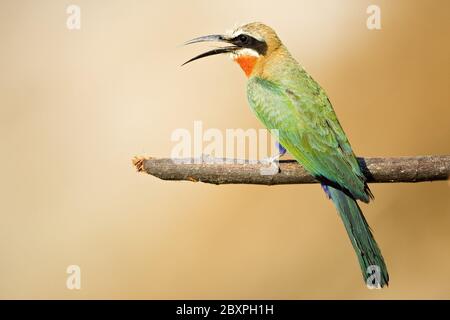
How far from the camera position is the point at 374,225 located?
4133mm

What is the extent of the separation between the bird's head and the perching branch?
2.36ft

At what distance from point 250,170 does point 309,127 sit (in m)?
0.40

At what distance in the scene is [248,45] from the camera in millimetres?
3150

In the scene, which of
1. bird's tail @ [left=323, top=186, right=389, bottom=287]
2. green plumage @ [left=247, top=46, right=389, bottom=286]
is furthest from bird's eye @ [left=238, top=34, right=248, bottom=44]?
bird's tail @ [left=323, top=186, right=389, bottom=287]

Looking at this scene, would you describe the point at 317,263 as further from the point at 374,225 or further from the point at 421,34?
the point at 421,34

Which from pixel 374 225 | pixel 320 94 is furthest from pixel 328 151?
pixel 374 225

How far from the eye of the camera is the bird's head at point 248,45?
3119mm

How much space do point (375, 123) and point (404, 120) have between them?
214 millimetres

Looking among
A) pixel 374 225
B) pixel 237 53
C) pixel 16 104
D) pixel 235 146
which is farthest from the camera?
pixel 16 104

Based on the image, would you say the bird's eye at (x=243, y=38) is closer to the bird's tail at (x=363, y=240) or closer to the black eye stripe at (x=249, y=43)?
the black eye stripe at (x=249, y=43)

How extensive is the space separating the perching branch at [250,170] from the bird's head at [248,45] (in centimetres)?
72

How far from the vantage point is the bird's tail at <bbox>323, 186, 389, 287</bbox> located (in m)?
2.63

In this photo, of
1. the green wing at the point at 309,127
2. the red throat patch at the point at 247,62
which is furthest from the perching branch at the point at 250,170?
the red throat patch at the point at 247,62

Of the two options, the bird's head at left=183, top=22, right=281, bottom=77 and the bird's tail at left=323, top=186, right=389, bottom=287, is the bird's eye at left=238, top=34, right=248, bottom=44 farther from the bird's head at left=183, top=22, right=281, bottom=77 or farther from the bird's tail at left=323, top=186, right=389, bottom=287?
the bird's tail at left=323, top=186, right=389, bottom=287
